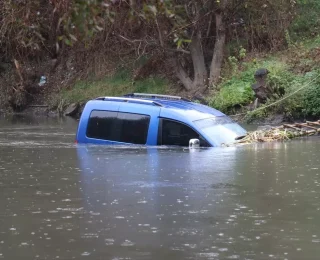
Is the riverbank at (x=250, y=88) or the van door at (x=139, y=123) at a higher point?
the riverbank at (x=250, y=88)

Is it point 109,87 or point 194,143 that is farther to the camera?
point 109,87

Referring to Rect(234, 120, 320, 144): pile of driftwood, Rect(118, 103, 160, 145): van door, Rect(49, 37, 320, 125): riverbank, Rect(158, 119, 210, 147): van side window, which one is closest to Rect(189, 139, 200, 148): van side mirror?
Rect(158, 119, 210, 147): van side window

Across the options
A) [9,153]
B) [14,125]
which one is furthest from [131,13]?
[14,125]

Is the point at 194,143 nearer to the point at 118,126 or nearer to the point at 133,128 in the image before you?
the point at 133,128

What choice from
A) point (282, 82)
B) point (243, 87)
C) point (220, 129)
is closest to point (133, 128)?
point (220, 129)

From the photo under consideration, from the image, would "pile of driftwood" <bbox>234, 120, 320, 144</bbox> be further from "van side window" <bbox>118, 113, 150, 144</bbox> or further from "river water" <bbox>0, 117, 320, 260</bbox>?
"van side window" <bbox>118, 113, 150, 144</bbox>

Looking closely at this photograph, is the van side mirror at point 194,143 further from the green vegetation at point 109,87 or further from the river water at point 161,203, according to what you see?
the green vegetation at point 109,87

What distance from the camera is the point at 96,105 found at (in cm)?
1553

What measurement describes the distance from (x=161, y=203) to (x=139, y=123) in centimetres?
573

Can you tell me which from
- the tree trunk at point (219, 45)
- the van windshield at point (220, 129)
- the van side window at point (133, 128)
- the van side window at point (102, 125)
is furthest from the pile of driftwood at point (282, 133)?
the tree trunk at point (219, 45)

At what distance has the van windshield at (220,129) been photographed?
14.5 m

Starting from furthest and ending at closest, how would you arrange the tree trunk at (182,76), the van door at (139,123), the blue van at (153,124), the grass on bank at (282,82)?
the tree trunk at (182,76) < the grass on bank at (282,82) < the van door at (139,123) < the blue van at (153,124)

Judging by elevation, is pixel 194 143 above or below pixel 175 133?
below

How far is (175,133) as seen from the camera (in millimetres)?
14648
